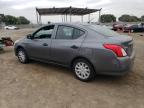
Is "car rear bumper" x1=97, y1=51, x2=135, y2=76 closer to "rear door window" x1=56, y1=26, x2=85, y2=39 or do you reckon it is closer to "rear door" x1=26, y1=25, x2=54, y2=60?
"rear door window" x1=56, y1=26, x2=85, y2=39

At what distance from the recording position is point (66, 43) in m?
5.70

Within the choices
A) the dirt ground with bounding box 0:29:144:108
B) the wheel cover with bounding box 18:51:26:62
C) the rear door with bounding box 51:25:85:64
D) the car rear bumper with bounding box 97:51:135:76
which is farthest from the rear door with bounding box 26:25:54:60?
the car rear bumper with bounding box 97:51:135:76

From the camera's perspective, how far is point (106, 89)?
502 cm

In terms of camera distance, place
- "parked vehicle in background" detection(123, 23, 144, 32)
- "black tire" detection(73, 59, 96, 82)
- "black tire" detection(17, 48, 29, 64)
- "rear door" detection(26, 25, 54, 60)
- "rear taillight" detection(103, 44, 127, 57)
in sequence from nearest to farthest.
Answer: "rear taillight" detection(103, 44, 127, 57) → "black tire" detection(73, 59, 96, 82) → "rear door" detection(26, 25, 54, 60) → "black tire" detection(17, 48, 29, 64) → "parked vehicle in background" detection(123, 23, 144, 32)

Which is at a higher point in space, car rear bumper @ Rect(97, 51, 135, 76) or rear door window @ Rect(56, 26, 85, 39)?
rear door window @ Rect(56, 26, 85, 39)

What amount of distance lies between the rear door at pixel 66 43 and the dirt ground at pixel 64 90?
581 millimetres

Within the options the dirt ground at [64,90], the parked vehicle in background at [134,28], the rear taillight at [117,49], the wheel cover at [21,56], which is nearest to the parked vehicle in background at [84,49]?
the rear taillight at [117,49]

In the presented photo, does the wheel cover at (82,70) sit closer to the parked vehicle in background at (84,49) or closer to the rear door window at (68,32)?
the parked vehicle in background at (84,49)

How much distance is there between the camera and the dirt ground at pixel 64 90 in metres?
4.25

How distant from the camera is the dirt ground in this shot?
13.9 ft

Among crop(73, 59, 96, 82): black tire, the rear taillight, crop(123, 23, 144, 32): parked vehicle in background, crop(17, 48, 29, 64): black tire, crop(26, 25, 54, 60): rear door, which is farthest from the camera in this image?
crop(123, 23, 144, 32): parked vehicle in background

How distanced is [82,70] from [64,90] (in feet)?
2.64

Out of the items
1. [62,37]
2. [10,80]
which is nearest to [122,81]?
[62,37]

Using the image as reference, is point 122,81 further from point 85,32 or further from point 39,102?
point 39,102
